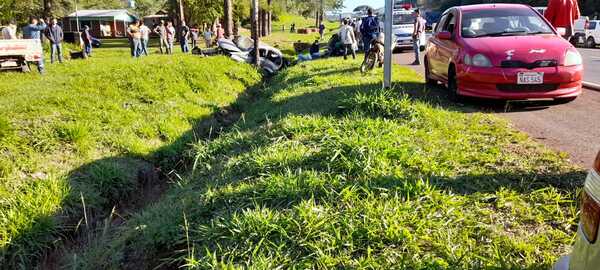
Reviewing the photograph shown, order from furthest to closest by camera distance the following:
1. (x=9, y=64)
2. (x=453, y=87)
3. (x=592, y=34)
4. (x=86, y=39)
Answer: (x=592, y=34), (x=86, y=39), (x=9, y=64), (x=453, y=87)

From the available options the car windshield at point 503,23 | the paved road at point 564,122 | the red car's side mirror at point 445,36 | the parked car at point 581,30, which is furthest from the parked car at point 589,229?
the parked car at point 581,30

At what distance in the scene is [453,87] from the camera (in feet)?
24.2

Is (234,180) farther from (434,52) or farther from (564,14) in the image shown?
(564,14)

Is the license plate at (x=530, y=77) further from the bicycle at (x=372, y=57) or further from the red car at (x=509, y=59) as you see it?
the bicycle at (x=372, y=57)

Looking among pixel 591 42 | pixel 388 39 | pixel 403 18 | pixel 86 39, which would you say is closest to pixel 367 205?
pixel 388 39

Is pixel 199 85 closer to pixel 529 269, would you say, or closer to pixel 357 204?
pixel 357 204

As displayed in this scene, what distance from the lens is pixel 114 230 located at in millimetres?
4883

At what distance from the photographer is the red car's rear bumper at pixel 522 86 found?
20.9 ft

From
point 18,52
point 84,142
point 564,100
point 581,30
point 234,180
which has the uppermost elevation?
point 581,30

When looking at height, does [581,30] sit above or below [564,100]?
above

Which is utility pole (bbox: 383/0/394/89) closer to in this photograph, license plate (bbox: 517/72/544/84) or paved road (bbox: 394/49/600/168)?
paved road (bbox: 394/49/600/168)

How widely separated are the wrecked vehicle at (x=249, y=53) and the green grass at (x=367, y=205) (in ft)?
37.6

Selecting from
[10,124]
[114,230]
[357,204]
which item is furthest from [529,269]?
[10,124]

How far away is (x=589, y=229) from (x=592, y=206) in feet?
0.28
